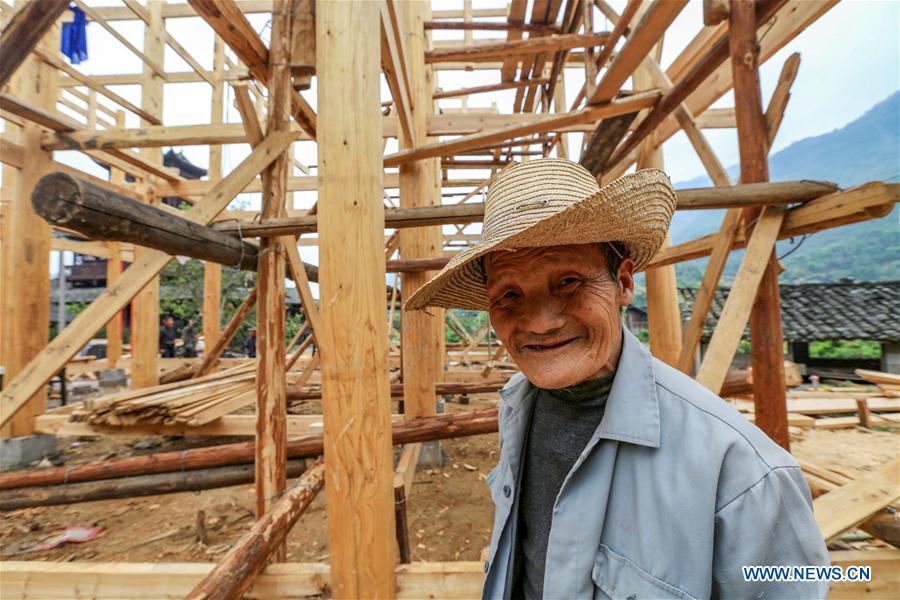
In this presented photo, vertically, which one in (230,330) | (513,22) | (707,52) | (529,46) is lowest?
(230,330)

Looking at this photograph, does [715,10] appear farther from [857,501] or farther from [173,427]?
[173,427]

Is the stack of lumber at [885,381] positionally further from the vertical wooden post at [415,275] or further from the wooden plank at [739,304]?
the vertical wooden post at [415,275]

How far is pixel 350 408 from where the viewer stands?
1.54m

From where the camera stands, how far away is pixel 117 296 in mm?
2324

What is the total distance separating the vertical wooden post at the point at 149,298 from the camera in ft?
19.6

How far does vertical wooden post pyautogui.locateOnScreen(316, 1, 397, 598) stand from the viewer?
152 centimetres

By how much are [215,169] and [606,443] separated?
848cm

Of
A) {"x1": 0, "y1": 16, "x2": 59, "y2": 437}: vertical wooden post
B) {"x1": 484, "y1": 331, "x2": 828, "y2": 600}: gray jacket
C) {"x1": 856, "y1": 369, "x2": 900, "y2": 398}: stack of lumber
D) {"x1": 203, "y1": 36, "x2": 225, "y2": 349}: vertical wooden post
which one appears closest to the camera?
{"x1": 484, "y1": 331, "x2": 828, "y2": 600}: gray jacket

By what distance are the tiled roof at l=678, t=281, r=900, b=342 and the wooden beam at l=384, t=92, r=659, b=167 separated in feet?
39.2

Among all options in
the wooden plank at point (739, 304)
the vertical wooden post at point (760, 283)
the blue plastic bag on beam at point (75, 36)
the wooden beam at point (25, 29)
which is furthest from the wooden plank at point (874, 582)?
the blue plastic bag on beam at point (75, 36)

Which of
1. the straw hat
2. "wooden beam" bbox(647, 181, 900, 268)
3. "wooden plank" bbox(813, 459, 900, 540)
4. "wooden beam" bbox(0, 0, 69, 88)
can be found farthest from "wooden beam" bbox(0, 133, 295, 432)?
"wooden plank" bbox(813, 459, 900, 540)

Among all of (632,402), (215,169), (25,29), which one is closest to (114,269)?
(215,169)

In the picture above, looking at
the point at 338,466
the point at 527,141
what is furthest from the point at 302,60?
the point at 527,141

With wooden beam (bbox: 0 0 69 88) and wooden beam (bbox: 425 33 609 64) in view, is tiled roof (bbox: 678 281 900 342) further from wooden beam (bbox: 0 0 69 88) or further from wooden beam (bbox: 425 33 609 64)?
wooden beam (bbox: 0 0 69 88)
